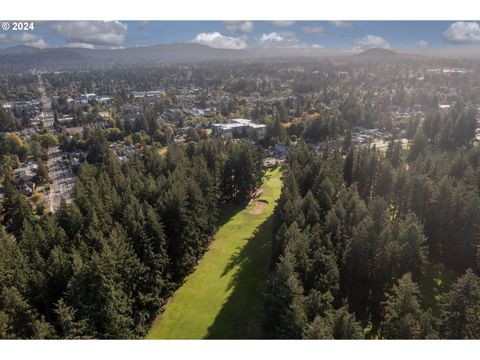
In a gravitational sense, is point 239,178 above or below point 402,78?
below

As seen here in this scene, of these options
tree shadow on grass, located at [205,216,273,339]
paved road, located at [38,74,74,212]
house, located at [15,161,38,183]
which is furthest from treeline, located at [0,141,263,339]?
house, located at [15,161,38,183]

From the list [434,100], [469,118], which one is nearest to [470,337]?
[469,118]

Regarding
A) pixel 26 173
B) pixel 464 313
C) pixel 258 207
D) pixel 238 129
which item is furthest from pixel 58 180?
pixel 464 313

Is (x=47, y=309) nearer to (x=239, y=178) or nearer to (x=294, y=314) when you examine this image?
(x=294, y=314)

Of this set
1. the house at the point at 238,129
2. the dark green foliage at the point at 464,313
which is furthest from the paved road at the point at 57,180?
the dark green foliage at the point at 464,313

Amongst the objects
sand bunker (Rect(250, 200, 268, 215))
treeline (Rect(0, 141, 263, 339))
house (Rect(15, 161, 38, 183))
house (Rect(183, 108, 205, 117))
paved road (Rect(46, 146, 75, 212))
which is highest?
house (Rect(183, 108, 205, 117))

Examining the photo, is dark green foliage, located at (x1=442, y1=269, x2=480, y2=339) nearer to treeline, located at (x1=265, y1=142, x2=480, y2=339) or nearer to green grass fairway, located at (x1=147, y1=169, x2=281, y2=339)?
treeline, located at (x1=265, y1=142, x2=480, y2=339)

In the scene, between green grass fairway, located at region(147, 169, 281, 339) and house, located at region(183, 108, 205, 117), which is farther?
house, located at region(183, 108, 205, 117)
